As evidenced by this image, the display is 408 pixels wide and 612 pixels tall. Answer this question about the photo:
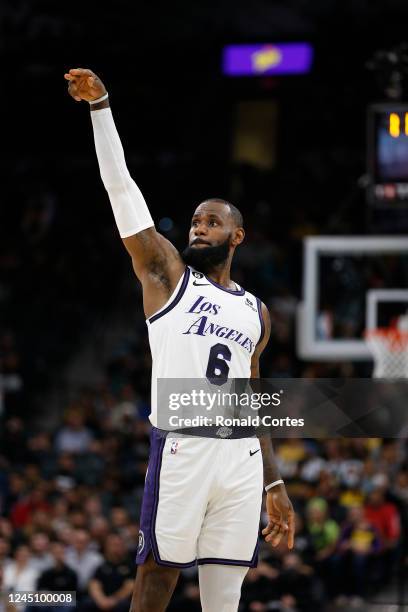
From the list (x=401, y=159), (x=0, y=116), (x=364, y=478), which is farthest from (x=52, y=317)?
(x=401, y=159)

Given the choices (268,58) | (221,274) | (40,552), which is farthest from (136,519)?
(268,58)

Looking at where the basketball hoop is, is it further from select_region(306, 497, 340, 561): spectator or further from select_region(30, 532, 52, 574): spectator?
select_region(30, 532, 52, 574): spectator

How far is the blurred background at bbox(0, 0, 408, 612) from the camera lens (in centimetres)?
1202

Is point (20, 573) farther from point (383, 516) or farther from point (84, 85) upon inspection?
point (84, 85)

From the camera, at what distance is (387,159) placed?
1143 centimetres

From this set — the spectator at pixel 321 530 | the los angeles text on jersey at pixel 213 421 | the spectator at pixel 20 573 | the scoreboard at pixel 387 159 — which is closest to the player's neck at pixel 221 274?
the los angeles text on jersey at pixel 213 421

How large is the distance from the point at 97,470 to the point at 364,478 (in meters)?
3.69

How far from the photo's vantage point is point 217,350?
5.30m

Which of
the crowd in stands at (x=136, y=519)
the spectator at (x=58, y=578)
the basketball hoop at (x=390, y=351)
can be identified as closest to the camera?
the spectator at (x=58, y=578)

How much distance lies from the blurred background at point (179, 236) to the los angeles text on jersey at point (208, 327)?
6250 millimetres

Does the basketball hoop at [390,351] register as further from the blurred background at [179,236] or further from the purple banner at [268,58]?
the purple banner at [268,58]

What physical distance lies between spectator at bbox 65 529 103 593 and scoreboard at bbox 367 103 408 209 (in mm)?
4684

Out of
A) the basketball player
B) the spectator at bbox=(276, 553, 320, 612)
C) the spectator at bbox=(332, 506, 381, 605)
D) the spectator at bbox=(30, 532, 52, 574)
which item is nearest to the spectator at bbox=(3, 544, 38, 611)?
the spectator at bbox=(30, 532, 52, 574)

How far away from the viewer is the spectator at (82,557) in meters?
12.0
